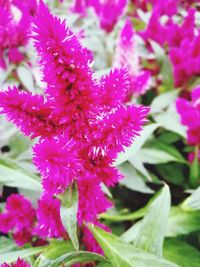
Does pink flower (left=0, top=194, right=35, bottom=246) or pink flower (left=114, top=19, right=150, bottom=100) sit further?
pink flower (left=114, top=19, right=150, bottom=100)

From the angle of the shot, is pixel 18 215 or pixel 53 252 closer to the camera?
pixel 53 252

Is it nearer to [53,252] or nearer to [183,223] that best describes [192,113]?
[183,223]

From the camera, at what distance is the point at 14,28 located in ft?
4.25

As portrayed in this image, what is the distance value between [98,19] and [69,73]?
1272 mm

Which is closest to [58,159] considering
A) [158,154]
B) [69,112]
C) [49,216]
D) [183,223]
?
[69,112]

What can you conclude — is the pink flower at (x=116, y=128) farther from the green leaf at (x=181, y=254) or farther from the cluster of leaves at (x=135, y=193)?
the green leaf at (x=181, y=254)

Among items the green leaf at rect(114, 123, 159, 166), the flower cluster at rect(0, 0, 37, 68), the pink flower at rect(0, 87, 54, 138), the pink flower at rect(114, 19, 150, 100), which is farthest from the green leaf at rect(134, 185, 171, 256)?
the flower cluster at rect(0, 0, 37, 68)

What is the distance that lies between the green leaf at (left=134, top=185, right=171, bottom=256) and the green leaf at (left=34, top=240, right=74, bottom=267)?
0.15m

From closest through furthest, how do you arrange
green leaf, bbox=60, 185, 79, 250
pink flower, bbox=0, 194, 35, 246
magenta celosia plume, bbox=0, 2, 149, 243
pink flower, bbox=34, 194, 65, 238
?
magenta celosia plume, bbox=0, 2, 149, 243 → green leaf, bbox=60, 185, 79, 250 → pink flower, bbox=34, 194, 65, 238 → pink flower, bbox=0, 194, 35, 246

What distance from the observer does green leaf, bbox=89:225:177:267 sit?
81 centimetres

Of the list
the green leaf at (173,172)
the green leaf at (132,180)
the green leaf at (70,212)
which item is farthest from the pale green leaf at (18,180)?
the green leaf at (173,172)

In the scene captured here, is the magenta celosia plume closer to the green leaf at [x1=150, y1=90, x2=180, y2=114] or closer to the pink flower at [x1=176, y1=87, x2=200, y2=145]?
the pink flower at [x1=176, y1=87, x2=200, y2=145]

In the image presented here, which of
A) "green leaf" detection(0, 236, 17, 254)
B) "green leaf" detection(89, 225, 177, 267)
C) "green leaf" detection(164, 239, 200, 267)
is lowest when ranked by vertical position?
"green leaf" detection(164, 239, 200, 267)

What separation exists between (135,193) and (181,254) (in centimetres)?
39
